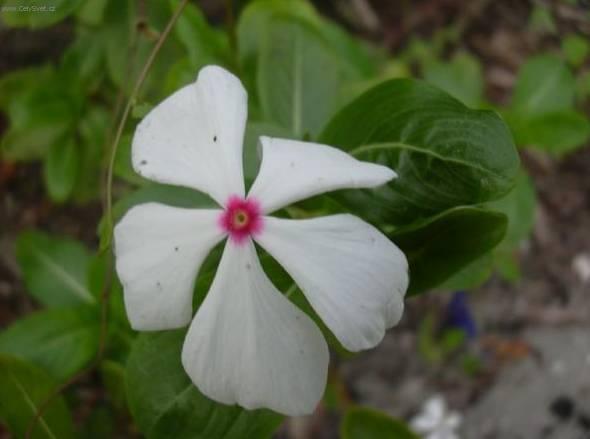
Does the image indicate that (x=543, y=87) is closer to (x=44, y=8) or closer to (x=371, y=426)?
(x=371, y=426)

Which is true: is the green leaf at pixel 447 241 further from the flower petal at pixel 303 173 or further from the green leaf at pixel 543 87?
the green leaf at pixel 543 87

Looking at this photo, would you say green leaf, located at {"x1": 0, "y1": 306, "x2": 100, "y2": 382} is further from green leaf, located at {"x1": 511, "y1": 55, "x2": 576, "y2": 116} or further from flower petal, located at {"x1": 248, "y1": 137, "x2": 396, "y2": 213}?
green leaf, located at {"x1": 511, "y1": 55, "x2": 576, "y2": 116}

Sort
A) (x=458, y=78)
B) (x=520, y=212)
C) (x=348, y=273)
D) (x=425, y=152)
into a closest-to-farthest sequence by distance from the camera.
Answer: (x=348, y=273) < (x=425, y=152) < (x=520, y=212) < (x=458, y=78)

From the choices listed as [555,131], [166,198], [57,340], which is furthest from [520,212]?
[57,340]

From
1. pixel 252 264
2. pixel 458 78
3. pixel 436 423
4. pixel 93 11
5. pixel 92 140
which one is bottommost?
pixel 436 423

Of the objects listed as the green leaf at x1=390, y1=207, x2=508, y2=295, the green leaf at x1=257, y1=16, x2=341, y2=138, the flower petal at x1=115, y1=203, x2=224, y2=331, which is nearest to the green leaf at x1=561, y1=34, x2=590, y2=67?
the green leaf at x1=257, y1=16, x2=341, y2=138

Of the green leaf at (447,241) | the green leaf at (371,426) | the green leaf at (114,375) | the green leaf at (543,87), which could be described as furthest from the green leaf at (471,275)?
the green leaf at (543,87)
